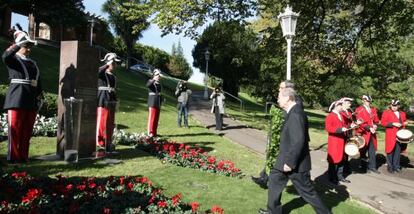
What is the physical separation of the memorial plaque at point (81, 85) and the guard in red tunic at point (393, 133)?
8041 mm

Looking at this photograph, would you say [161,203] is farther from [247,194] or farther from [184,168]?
[184,168]

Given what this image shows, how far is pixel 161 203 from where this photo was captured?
5.88m

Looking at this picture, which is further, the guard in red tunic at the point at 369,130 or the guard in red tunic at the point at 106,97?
the guard in red tunic at the point at 369,130

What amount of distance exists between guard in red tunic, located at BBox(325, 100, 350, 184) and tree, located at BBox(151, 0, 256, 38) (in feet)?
41.2

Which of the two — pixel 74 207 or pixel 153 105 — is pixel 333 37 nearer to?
pixel 153 105

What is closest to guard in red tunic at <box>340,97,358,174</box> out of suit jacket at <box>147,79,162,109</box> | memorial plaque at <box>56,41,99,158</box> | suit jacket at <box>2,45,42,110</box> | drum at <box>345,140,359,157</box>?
drum at <box>345,140,359,157</box>

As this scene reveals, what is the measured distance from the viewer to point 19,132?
25.8 feet

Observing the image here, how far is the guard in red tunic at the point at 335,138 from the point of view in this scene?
10.0 metres

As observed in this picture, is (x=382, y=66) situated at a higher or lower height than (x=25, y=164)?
higher

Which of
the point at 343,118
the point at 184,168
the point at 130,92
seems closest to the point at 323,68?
the point at 130,92

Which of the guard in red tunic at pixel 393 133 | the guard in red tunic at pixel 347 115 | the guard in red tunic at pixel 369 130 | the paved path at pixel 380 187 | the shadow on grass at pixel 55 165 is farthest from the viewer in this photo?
the guard in red tunic at pixel 393 133

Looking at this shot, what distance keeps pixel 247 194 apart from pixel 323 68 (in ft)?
63.6

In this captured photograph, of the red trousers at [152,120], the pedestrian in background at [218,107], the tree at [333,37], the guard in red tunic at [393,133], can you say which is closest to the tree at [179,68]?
the tree at [333,37]

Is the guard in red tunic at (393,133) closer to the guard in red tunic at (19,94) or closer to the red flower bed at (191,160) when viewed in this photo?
the red flower bed at (191,160)
